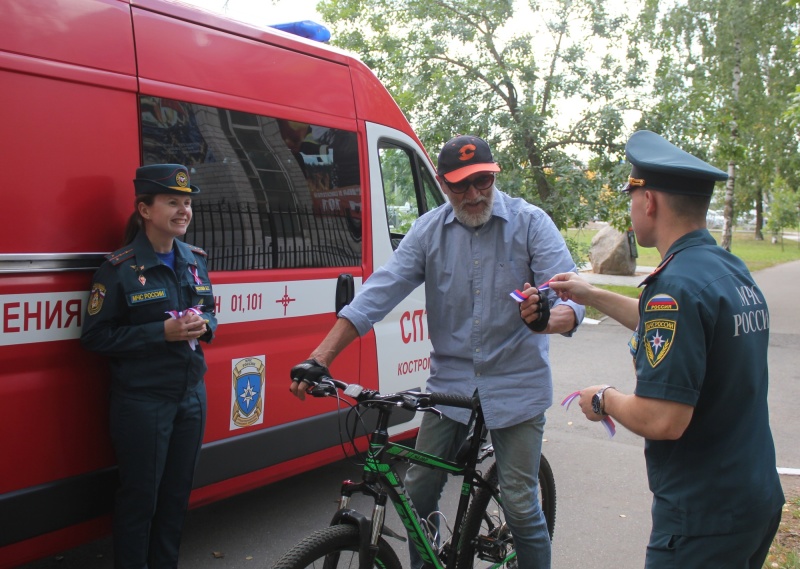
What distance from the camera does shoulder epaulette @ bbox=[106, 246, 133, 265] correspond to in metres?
2.95

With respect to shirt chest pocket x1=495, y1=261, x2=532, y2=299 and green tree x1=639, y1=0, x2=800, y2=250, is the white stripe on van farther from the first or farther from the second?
green tree x1=639, y1=0, x2=800, y2=250

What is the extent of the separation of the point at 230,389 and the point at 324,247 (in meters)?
0.98

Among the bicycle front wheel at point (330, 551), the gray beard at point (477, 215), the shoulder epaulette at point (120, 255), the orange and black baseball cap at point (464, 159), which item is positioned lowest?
the bicycle front wheel at point (330, 551)

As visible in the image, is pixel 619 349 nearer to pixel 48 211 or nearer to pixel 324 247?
pixel 324 247

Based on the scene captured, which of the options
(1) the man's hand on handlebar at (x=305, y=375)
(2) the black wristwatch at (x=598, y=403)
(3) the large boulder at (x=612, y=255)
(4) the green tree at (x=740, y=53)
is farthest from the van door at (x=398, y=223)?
(3) the large boulder at (x=612, y=255)

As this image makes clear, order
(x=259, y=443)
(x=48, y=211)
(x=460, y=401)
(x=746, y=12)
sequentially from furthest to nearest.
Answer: (x=746, y=12), (x=259, y=443), (x=48, y=211), (x=460, y=401)

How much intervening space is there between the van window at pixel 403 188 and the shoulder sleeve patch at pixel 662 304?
9.49 ft

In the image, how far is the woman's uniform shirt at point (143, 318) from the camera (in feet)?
9.60

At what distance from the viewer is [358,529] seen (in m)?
2.35

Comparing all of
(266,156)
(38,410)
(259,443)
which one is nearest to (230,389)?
(259,443)

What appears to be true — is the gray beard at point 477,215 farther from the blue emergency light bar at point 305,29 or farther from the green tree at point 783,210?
the green tree at point 783,210

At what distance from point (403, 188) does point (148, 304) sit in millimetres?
2220

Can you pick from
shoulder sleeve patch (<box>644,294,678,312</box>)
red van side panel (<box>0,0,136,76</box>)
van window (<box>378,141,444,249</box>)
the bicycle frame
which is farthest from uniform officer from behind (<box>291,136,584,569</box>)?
van window (<box>378,141,444,249</box>)

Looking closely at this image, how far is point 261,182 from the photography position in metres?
3.75
